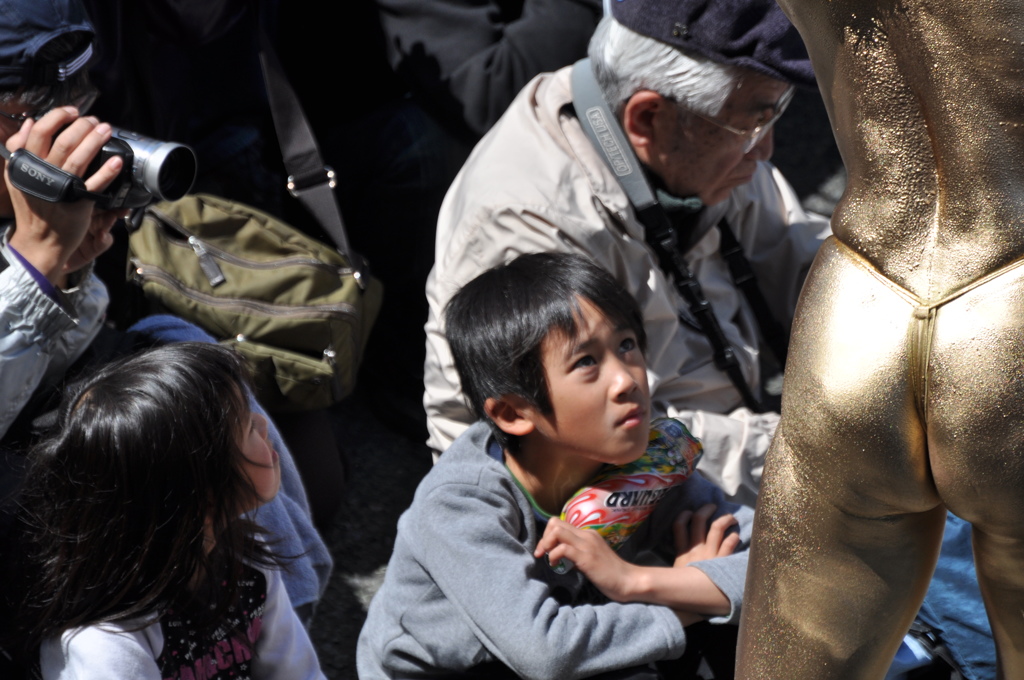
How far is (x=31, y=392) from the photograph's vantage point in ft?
5.12

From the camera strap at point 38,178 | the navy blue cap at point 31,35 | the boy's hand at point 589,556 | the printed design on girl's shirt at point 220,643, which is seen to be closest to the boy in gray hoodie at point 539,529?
the boy's hand at point 589,556

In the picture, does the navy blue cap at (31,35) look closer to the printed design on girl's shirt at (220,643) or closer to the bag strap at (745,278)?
the printed design on girl's shirt at (220,643)

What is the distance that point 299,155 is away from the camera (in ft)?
7.57

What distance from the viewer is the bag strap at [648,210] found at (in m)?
1.97

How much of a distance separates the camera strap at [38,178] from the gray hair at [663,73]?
94cm

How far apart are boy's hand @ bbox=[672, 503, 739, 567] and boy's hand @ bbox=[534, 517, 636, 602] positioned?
122mm

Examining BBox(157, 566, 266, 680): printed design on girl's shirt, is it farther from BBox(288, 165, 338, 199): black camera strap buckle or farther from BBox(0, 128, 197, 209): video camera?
BBox(288, 165, 338, 199): black camera strap buckle

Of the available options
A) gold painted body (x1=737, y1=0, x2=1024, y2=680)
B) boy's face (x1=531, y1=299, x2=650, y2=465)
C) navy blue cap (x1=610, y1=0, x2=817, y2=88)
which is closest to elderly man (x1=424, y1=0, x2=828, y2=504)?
navy blue cap (x1=610, y1=0, x2=817, y2=88)

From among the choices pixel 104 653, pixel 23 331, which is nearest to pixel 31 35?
pixel 23 331

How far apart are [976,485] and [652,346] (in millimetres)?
1068

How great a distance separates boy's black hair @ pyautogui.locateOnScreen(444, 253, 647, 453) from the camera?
1.57 m

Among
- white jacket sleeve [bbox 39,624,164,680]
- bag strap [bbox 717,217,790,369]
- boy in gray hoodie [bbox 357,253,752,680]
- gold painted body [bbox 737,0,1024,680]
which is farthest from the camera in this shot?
bag strap [bbox 717,217,790,369]

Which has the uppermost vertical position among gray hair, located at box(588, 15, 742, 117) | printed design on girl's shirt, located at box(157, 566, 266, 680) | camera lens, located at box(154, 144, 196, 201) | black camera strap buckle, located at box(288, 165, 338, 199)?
gray hair, located at box(588, 15, 742, 117)

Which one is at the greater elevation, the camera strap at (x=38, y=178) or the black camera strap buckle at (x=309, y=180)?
the camera strap at (x=38, y=178)
